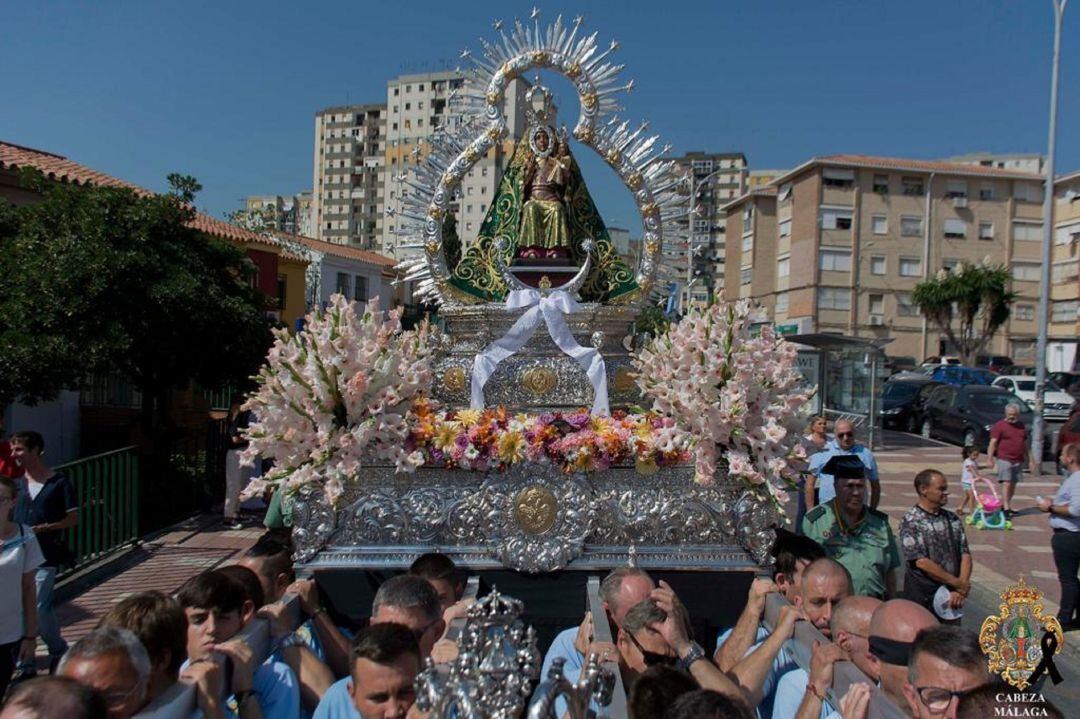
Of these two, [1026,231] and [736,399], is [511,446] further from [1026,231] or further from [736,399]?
[1026,231]

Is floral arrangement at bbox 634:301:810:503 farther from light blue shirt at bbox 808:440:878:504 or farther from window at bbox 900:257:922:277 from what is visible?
window at bbox 900:257:922:277

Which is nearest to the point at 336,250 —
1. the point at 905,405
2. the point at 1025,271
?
the point at 905,405

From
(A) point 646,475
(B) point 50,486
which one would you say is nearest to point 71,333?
(B) point 50,486

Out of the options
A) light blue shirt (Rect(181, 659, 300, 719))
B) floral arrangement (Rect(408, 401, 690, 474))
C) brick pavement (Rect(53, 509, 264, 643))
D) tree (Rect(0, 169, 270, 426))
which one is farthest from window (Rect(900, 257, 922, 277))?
light blue shirt (Rect(181, 659, 300, 719))

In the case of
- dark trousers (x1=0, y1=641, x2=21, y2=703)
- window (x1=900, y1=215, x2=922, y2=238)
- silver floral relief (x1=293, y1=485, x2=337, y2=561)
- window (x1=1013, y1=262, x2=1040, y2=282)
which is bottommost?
dark trousers (x1=0, y1=641, x2=21, y2=703)

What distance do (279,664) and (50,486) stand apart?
3.38 metres

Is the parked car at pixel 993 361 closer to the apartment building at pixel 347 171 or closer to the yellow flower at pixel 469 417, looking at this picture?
the yellow flower at pixel 469 417

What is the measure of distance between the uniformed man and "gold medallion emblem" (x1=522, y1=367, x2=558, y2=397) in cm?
176

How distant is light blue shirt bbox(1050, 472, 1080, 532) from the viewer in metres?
6.17

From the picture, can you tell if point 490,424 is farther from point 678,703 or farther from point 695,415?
point 678,703

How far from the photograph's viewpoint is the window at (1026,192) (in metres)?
43.5

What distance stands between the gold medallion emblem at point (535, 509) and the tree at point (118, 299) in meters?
6.91

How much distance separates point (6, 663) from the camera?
430 centimetres

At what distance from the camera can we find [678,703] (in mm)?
2037
